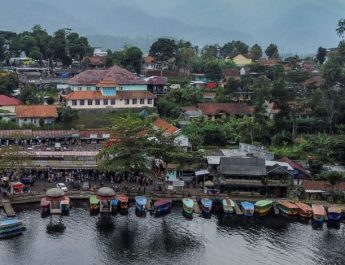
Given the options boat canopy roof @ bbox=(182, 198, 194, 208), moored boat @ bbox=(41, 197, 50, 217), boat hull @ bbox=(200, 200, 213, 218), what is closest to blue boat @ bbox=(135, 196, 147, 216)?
boat canopy roof @ bbox=(182, 198, 194, 208)

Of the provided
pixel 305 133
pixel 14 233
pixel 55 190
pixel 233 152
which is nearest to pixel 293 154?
pixel 233 152

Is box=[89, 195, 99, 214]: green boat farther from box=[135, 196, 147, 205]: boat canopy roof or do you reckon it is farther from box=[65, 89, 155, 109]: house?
box=[65, 89, 155, 109]: house

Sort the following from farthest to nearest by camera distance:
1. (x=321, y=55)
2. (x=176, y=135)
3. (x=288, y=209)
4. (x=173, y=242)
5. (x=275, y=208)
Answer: (x=321, y=55), (x=176, y=135), (x=275, y=208), (x=288, y=209), (x=173, y=242)

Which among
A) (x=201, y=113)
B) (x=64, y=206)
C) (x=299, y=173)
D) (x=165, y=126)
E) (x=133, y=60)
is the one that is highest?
(x=133, y=60)

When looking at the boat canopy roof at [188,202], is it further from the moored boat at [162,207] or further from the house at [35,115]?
the house at [35,115]

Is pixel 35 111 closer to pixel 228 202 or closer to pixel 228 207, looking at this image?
pixel 228 202

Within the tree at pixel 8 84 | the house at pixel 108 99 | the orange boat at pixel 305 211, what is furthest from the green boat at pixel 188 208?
the tree at pixel 8 84

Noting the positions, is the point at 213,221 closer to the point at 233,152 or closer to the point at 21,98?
the point at 233,152

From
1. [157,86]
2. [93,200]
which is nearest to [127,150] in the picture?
[93,200]
